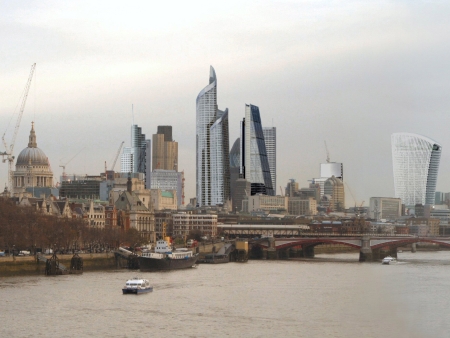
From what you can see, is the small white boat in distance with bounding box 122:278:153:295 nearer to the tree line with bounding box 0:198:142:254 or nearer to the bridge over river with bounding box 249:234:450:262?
the tree line with bounding box 0:198:142:254

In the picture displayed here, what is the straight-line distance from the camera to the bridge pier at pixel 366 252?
11054 cm

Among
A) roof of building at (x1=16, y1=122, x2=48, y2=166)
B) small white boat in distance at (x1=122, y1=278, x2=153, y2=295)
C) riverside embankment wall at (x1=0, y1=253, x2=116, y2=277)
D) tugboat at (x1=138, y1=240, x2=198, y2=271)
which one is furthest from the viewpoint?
roof of building at (x1=16, y1=122, x2=48, y2=166)

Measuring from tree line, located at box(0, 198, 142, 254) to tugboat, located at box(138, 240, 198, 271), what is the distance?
19.0 ft

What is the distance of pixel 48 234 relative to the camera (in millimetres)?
88500

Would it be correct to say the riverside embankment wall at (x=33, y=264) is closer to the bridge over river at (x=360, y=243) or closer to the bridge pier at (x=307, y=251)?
the bridge over river at (x=360, y=243)

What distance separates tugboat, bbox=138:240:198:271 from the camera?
8644 cm

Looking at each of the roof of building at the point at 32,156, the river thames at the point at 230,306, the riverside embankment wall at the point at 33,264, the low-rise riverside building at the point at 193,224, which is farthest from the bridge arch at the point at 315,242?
the roof of building at the point at 32,156

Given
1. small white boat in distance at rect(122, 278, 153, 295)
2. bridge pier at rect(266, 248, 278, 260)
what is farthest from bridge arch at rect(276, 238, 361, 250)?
small white boat in distance at rect(122, 278, 153, 295)

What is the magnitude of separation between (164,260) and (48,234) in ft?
31.1

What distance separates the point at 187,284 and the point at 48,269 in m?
10.9

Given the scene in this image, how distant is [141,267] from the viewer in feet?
Result: 282

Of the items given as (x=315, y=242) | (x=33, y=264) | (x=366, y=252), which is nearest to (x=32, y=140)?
(x=315, y=242)

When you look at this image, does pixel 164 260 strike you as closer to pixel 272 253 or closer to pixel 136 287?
pixel 136 287

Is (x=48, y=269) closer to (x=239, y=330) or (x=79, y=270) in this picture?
(x=79, y=270)
